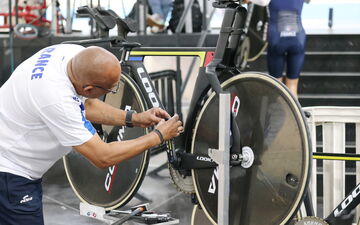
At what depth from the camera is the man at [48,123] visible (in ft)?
13.1

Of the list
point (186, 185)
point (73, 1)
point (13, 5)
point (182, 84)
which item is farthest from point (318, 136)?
point (13, 5)

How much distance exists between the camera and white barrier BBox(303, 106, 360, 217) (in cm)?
524

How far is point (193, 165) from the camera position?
4988 millimetres

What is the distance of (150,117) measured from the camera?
Result: 473cm

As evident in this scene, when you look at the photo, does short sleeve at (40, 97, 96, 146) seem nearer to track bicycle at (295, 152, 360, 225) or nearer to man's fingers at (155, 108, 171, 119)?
man's fingers at (155, 108, 171, 119)

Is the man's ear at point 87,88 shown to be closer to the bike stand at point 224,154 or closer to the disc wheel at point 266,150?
the bike stand at point 224,154

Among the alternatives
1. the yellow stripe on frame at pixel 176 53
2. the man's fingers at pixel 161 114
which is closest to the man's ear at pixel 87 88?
the man's fingers at pixel 161 114

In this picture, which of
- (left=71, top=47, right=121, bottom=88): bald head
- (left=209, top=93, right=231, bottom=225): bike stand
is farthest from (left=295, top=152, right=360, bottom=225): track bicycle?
(left=71, top=47, right=121, bottom=88): bald head

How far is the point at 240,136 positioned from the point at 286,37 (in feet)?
10.4

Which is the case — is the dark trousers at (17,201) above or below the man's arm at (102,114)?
below

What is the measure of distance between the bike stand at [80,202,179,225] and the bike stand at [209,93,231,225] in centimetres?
142

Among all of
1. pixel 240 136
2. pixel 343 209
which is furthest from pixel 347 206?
pixel 240 136

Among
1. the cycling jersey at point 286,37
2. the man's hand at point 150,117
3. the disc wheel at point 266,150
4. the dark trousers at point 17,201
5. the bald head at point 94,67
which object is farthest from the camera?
the cycling jersey at point 286,37

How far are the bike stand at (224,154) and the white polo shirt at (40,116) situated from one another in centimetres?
74
